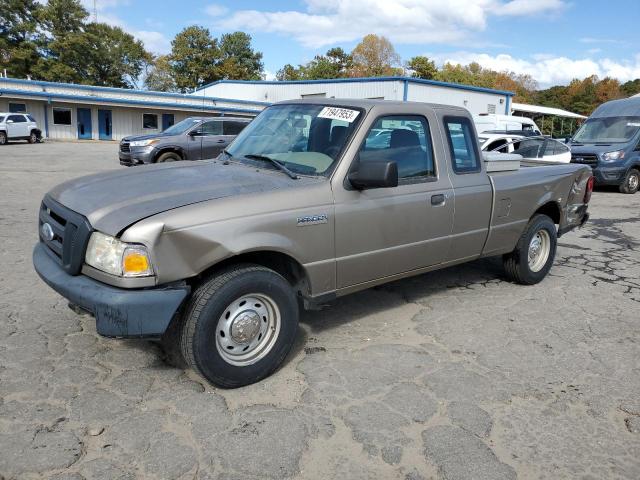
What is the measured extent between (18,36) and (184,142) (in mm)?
55900

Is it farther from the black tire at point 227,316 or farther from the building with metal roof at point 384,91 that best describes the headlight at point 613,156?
the building with metal roof at point 384,91

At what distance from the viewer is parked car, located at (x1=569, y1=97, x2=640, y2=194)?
14.1m

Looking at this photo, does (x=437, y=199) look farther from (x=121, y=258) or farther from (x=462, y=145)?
(x=121, y=258)

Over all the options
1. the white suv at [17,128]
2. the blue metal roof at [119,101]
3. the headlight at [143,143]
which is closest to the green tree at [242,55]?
the blue metal roof at [119,101]

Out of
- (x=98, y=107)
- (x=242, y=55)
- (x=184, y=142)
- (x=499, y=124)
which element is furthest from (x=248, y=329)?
(x=242, y=55)

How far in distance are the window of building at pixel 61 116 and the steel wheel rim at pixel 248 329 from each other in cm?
3870

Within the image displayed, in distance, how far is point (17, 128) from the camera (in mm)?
28422

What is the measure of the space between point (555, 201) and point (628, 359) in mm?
2127

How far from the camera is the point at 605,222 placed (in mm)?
9891

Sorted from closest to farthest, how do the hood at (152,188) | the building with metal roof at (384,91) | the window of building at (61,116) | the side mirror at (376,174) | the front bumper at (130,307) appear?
1. the front bumper at (130,307)
2. the hood at (152,188)
3. the side mirror at (376,174)
4. the building with metal roof at (384,91)
5. the window of building at (61,116)

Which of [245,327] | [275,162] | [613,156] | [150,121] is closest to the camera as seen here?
[245,327]

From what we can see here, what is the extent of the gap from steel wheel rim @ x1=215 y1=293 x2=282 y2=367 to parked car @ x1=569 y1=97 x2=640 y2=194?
1342cm

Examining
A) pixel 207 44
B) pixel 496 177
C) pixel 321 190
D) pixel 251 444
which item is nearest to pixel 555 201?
pixel 496 177

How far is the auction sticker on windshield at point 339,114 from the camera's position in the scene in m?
3.95
